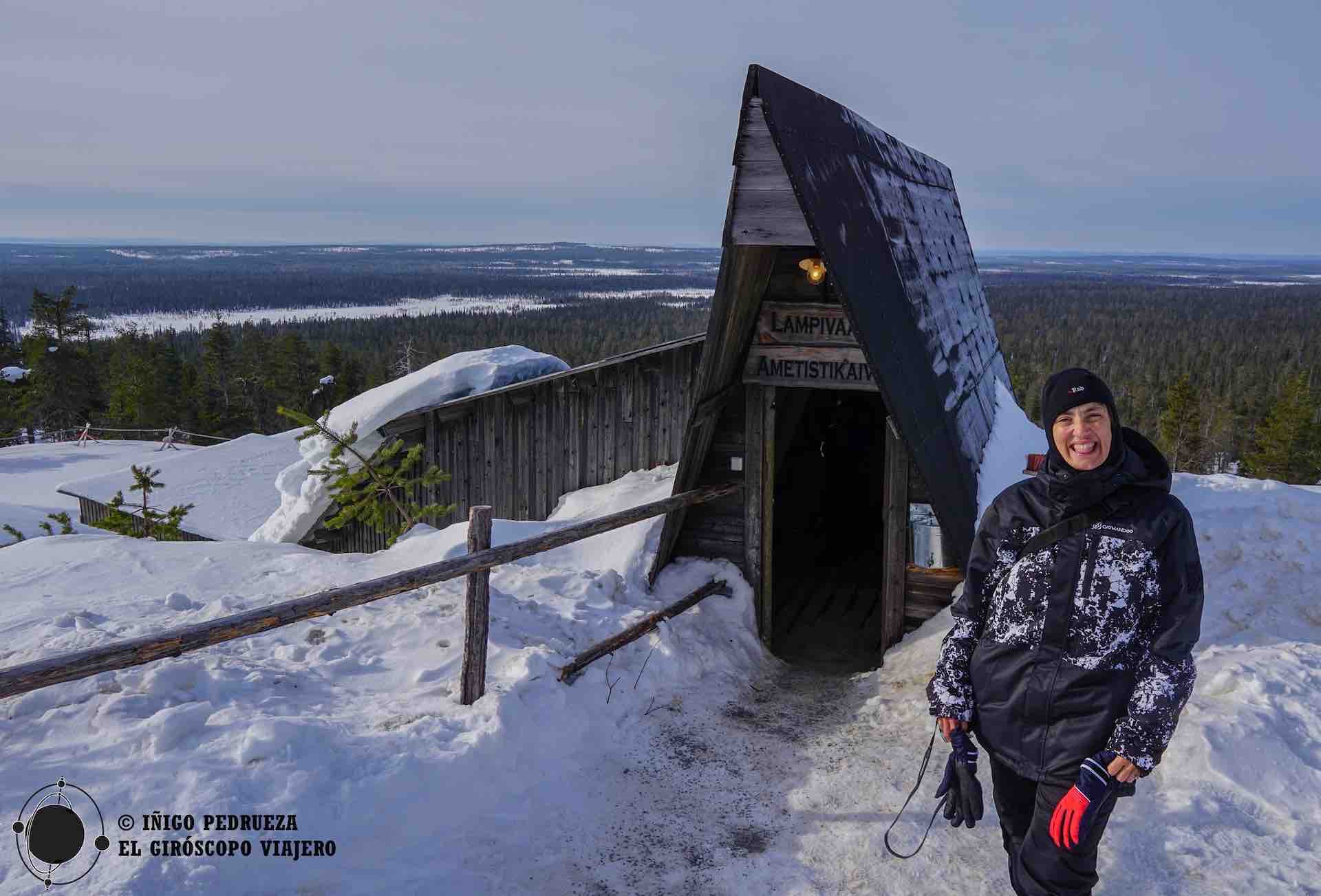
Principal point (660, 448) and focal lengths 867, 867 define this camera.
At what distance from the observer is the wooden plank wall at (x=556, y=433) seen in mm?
13016

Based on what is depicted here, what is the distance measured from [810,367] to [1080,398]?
13.8 ft

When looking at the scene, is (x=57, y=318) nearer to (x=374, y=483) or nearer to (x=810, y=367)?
(x=374, y=483)

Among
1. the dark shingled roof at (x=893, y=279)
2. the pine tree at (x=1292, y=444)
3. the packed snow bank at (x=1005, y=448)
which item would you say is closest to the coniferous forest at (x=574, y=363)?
the pine tree at (x=1292, y=444)

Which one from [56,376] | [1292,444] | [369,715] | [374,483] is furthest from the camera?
[56,376]

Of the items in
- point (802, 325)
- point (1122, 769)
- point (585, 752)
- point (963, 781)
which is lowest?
point (585, 752)

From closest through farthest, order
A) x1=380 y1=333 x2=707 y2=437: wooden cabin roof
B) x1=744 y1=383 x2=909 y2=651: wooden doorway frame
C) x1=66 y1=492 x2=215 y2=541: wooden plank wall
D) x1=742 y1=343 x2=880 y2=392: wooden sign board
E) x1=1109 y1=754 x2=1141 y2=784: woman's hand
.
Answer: x1=1109 y1=754 x2=1141 y2=784: woman's hand
x1=742 y1=343 x2=880 y2=392: wooden sign board
x1=744 y1=383 x2=909 y2=651: wooden doorway frame
x1=380 y1=333 x2=707 y2=437: wooden cabin roof
x1=66 y1=492 x2=215 y2=541: wooden plank wall

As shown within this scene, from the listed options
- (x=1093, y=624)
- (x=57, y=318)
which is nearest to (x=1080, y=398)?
(x=1093, y=624)

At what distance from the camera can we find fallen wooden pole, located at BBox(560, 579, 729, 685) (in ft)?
18.6

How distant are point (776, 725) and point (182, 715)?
3607 millimetres

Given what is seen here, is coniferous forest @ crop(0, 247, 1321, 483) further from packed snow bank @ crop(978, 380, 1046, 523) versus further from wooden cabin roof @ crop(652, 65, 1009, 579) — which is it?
wooden cabin roof @ crop(652, 65, 1009, 579)

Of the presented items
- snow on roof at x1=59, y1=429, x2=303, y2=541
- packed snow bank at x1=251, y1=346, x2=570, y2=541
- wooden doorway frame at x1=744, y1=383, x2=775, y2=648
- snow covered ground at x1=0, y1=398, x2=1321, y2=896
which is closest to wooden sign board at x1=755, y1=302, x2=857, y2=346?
wooden doorway frame at x1=744, y1=383, x2=775, y2=648

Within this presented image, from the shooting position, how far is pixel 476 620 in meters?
5.15

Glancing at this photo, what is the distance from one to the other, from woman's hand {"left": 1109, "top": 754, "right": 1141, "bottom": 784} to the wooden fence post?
3.40 metres

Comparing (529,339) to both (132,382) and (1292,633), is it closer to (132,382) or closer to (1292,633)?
(132,382)
